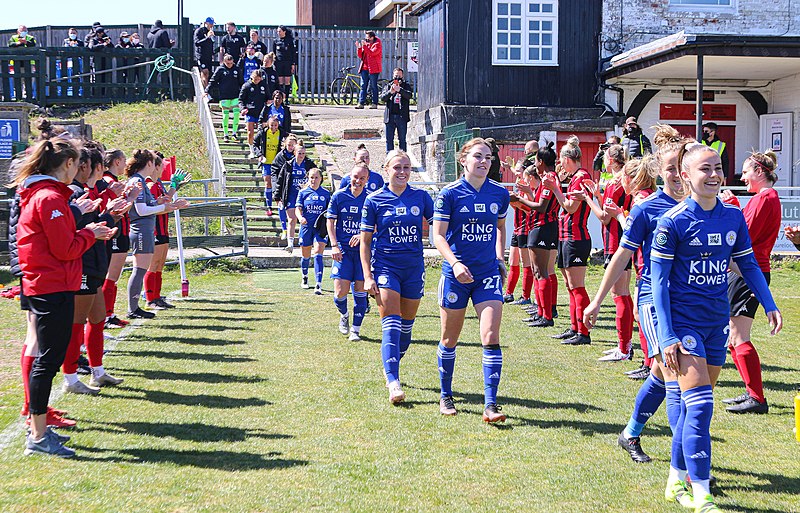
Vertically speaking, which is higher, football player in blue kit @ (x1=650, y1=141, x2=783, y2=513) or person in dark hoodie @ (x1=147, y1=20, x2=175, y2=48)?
person in dark hoodie @ (x1=147, y1=20, x2=175, y2=48)

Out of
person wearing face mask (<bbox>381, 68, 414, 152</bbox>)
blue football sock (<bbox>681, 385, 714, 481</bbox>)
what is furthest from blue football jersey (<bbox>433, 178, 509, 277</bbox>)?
person wearing face mask (<bbox>381, 68, 414, 152</bbox>)

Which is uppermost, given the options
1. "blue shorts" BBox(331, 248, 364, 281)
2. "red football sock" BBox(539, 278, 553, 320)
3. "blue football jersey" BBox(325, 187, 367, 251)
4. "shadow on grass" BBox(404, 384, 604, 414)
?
"blue football jersey" BBox(325, 187, 367, 251)

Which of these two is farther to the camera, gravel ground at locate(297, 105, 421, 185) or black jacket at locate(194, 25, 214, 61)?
black jacket at locate(194, 25, 214, 61)

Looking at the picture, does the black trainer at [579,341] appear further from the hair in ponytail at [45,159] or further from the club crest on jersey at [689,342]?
the hair in ponytail at [45,159]

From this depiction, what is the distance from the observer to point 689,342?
5.07 meters

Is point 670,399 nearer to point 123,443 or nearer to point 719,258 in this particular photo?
point 719,258

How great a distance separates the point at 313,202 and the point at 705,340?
953 cm

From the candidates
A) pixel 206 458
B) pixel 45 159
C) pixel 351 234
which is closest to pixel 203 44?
pixel 351 234

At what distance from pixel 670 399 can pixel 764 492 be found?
712 millimetres

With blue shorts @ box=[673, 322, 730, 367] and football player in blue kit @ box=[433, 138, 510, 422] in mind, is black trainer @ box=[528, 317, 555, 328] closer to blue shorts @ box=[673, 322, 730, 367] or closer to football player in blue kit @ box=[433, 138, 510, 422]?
football player in blue kit @ box=[433, 138, 510, 422]

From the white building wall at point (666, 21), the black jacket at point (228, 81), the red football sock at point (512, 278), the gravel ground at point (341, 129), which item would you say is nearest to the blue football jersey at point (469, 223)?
the red football sock at point (512, 278)

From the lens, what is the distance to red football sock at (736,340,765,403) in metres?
7.15

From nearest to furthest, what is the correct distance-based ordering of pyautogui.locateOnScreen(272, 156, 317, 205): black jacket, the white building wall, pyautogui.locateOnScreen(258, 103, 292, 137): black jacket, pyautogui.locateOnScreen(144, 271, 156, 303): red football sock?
1. pyautogui.locateOnScreen(144, 271, 156, 303): red football sock
2. pyautogui.locateOnScreen(272, 156, 317, 205): black jacket
3. pyautogui.locateOnScreen(258, 103, 292, 137): black jacket
4. the white building wall

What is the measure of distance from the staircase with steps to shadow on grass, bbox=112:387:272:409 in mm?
12361
